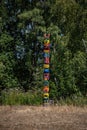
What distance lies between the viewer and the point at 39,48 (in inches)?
882

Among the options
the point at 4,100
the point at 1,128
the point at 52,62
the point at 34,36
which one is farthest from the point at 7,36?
the point at 1,128

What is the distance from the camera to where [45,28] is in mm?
20781

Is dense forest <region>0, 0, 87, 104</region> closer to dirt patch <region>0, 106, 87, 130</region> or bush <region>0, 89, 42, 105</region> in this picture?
bush <region>0, 89, 42, 105</region>

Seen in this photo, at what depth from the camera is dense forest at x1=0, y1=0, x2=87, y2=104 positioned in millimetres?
19359

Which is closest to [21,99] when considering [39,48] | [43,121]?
[39,48]

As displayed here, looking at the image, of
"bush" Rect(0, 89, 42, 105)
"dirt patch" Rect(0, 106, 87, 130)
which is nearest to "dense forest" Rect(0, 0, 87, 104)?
"bush" Rect(0, 89, 42, 105)

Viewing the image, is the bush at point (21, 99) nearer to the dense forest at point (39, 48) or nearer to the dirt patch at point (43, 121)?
the dense forest at point (39, 48)

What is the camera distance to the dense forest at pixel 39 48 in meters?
19.4

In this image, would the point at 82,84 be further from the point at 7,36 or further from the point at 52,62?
the point at 7,36

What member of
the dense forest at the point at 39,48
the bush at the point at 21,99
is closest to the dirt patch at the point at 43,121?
the bush at the point at 21,99

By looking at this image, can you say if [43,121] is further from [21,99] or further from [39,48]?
Answer: [39,48]

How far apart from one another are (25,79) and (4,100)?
4.56m

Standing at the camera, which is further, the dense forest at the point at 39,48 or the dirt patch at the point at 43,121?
the dense forest at the point at 39,48

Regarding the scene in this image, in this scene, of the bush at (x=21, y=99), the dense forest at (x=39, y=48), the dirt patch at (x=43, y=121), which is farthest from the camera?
the dense forest at (x=39, y=48)
